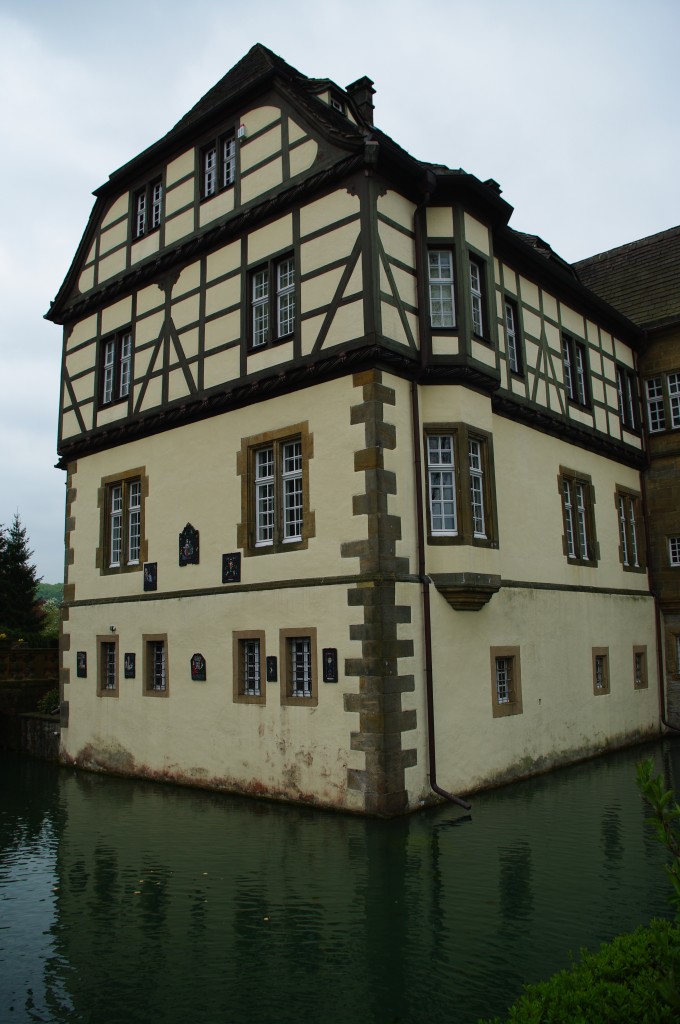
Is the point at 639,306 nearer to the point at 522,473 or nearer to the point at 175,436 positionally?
the point at 522,473

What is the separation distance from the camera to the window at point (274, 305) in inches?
565

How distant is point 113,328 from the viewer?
18.4m

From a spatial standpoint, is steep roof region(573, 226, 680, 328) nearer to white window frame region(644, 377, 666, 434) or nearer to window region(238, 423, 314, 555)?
white window frame region(644, 377, 666, 434)

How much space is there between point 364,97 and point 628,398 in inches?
406

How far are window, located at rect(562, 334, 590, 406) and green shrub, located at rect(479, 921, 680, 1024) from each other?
605 inches

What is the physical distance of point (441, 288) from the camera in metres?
14.0

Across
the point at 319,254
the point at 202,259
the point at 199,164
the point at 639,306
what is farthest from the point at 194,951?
the point at 639,306

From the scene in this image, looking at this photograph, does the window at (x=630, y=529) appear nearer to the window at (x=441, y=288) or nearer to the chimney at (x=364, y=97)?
the window at (x=441, y=288)

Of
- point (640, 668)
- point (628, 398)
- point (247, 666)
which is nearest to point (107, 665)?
point (247, 666)

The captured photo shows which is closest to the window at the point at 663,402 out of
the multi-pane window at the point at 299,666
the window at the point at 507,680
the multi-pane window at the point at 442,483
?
the window at the point at 507,680

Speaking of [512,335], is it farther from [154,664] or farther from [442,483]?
[154,664]

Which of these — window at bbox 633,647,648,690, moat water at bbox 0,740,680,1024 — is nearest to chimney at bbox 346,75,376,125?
moat water at bbox 0,740,680,1024

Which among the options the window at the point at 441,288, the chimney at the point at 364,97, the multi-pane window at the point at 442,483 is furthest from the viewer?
the chimney at the point at 364,97

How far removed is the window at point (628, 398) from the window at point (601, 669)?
6.04 metres
